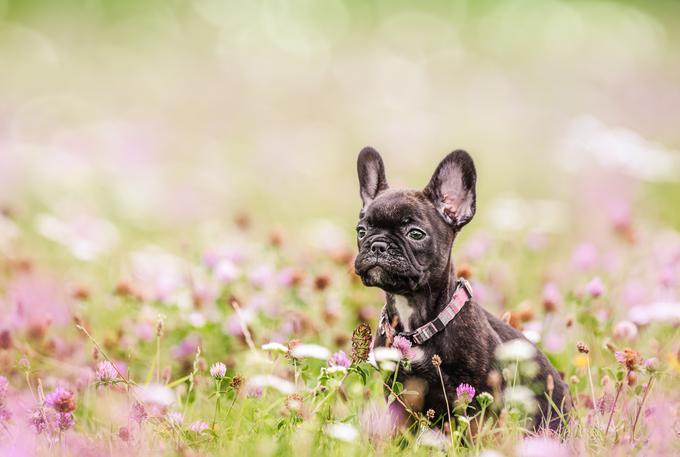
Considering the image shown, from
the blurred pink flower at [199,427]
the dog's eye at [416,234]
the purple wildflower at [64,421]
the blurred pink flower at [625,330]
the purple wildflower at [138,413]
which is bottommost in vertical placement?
the blurred pink flower at [199,427]

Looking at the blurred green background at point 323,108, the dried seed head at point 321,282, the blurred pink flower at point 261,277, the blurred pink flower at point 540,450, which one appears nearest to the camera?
the blurred pink flower at point 540,450

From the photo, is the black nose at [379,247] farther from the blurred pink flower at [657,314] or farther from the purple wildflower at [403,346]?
the blurred pink flower at [657,314]

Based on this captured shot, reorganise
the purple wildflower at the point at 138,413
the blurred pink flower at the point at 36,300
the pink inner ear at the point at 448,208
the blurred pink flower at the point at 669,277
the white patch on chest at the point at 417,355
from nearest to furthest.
A: the purple wildflower at the point at 138,413, the white patch on chest at the point at 417,355, the pink inner ear at the point at 448,208, the blurred pink flower at the point at 669,277, the blurred pink flower at the point at 36,300

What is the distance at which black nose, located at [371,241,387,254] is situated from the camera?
4066mm

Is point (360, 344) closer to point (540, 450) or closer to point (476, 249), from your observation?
point (540, 450)

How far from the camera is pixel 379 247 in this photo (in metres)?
4.08

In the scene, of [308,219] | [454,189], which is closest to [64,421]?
[454,189]

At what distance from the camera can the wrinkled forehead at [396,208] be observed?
13.7ft

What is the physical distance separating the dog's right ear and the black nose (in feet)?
1.73

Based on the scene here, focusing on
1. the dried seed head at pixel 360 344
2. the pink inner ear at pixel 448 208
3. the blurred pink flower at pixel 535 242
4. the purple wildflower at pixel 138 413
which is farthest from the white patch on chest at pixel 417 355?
the blurred pink flower at pixel 535 242

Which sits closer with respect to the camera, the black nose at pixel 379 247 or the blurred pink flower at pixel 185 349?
the black nose at pixel 379 247

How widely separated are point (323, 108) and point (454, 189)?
14.6 metres

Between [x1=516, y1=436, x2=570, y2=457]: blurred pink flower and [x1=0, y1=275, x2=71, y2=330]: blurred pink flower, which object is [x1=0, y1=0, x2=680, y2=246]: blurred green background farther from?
[x1=516, y1=436, x2=570, y2=457]: blurred pink flower

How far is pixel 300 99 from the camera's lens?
19422mm
